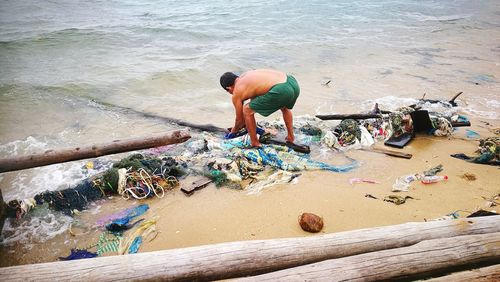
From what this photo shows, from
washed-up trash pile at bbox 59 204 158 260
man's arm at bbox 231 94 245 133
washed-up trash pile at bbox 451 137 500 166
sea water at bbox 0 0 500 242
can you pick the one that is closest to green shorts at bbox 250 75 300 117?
man's arm at bbox 231 94 245 133

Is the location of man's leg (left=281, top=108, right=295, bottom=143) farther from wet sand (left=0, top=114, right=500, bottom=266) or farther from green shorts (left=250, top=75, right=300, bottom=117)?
wet sand (left=0, top=114, right=500, bottom=266)

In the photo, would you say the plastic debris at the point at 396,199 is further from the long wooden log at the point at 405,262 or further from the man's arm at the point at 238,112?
the man's arm at the point at 238,112

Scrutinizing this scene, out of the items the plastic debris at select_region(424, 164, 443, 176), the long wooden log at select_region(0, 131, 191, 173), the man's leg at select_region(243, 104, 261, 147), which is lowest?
the plastic debris at select_region(424, 164, 443, 176)

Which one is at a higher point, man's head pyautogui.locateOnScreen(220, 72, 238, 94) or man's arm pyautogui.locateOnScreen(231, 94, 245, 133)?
man's head pyautogui.locateOnScreen(220, 72, 238, 94)

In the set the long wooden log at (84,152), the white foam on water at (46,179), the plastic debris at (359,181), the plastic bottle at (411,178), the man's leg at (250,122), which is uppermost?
the long wooden log at (84,152)

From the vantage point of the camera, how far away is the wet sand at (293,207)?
3537 millimetres

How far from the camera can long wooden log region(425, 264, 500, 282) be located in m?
2.02

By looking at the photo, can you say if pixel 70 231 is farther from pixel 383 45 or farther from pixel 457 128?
pixel 383 45

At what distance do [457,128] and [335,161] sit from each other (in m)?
2.95

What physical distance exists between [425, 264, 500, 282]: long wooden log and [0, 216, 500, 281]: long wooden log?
0.41 meters

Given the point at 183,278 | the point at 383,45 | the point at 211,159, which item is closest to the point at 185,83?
the point at 211,159

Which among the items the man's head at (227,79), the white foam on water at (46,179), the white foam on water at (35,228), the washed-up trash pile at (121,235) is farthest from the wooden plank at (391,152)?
the white foam on water at (35,228)

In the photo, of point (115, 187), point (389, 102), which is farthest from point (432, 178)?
point (115, 187)

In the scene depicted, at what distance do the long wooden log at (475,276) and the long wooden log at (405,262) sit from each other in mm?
130
